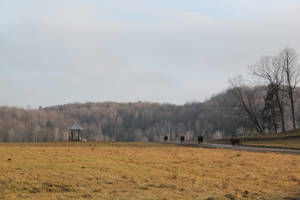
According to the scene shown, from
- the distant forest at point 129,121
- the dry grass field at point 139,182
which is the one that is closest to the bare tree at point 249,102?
the distant forest at point 129,121

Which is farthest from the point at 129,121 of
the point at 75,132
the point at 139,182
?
the point at 139,182

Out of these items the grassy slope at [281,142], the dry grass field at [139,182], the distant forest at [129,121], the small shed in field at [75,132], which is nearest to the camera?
the dry grass field at [139,182]

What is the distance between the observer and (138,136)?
135 m

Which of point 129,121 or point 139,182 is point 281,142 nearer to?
point 139,182

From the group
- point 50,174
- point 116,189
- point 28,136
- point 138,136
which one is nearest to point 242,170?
point 116,189

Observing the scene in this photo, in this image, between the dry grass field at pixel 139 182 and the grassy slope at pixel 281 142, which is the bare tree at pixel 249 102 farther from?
the dry grass field at pixel 139 182

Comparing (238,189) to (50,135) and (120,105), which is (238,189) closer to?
(50,135)

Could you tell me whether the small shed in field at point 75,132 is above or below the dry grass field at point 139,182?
above

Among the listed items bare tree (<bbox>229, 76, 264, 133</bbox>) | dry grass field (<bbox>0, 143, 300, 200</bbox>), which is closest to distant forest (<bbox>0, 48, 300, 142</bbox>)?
bare tree (<bbox>229, 76, 264, 133</bbox>)

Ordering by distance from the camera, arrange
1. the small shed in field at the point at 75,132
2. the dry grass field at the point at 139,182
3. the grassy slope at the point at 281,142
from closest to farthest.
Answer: the dry grass field at the point at 139,182, the grassy slope at the point at 281,142, the small shed in field at the point at 75,132

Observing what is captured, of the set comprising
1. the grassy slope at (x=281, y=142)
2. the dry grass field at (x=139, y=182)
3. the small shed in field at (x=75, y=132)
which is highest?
the small shed in field at (x=75, y=132)

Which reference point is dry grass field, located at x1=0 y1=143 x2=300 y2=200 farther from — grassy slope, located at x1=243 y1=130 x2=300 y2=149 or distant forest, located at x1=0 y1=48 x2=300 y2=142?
distant forest, located at x1=0 y1=48 x2=300 y2=142

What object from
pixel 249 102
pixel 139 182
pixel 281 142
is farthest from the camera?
pixel 249 102

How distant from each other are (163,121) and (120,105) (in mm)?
40557
